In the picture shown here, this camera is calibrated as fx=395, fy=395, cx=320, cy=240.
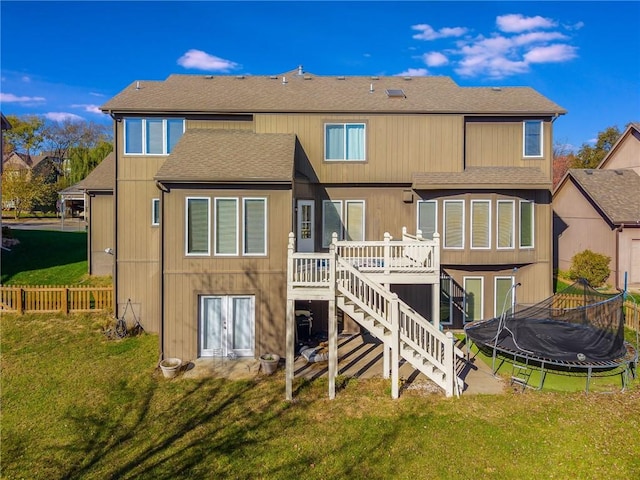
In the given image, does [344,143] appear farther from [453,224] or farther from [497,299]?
[497,299]

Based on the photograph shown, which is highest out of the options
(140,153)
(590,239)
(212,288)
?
(140,153)

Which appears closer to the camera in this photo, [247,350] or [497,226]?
[247,350]

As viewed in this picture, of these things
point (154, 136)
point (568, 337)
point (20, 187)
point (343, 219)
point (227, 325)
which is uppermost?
point (20, 187)

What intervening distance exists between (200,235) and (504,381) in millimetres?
8640

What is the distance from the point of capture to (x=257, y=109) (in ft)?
42.9

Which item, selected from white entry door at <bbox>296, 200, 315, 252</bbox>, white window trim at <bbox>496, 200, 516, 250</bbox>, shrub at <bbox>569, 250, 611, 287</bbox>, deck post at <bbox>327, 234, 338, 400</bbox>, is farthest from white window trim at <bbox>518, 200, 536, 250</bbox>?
deck post at <bbox>327, 234, 338, 400</bbox>

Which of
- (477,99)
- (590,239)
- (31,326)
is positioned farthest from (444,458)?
(590,239)

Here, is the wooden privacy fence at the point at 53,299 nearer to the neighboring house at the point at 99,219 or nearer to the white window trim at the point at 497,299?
the neighboring house at the point at 99,219

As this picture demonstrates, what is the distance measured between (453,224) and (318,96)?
6.47m

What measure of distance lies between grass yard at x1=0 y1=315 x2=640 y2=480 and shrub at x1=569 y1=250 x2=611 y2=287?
29.8 ft

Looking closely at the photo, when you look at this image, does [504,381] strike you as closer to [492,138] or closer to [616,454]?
[616,454]

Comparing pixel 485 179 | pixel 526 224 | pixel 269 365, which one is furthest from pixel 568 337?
pixel 269 365

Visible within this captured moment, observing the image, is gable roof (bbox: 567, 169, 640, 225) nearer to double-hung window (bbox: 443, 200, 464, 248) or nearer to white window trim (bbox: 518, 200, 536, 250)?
white window trim (bbox: 518, 200, 536, 250)

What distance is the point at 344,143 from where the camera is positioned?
13.4 m
